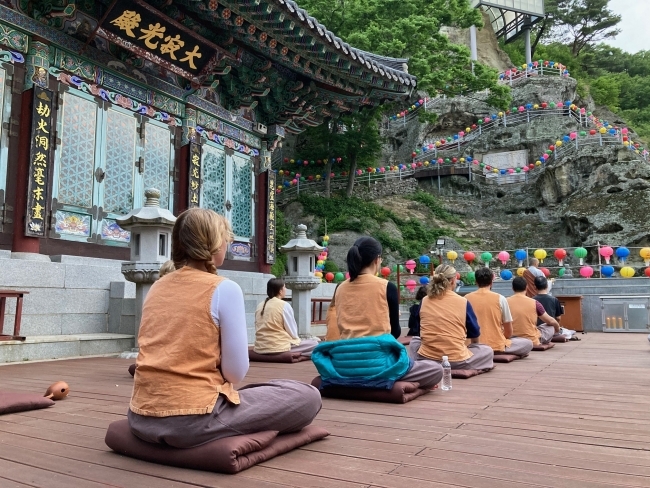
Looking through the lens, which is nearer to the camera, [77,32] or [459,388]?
[459,388]

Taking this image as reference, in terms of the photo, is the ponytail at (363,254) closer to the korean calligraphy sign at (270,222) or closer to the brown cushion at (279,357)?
the brown cushion at (279,357)

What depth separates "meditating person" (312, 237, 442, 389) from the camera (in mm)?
3842

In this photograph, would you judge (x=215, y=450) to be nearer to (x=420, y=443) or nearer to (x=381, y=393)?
(x=420, y=443)

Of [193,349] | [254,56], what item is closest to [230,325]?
[193,349]

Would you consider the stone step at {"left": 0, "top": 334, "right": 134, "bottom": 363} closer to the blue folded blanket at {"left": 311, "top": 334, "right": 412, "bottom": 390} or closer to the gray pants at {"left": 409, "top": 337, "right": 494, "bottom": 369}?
the blue folded blanket at {"left": 311, "top": 334, "right": 412, "bottom": 390}

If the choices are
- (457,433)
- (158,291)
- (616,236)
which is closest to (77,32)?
(158,291)

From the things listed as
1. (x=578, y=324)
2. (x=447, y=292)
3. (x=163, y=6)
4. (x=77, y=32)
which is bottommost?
(x=578, y=324)

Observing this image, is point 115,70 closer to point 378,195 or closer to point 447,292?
point 447,292

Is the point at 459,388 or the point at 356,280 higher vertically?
the point at 356,280

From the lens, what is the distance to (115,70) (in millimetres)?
8445

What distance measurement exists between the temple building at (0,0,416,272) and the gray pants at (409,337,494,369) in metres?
5.35

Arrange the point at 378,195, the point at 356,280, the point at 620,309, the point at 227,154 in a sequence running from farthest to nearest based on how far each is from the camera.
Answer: the point at 378,195 → the point at 620,309 → the point at 227,154 → the point at 356,280

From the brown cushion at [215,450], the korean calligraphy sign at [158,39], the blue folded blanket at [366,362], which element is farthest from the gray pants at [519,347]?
the korean calligraphy sign at [158,39]

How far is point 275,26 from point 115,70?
9.05 ft
